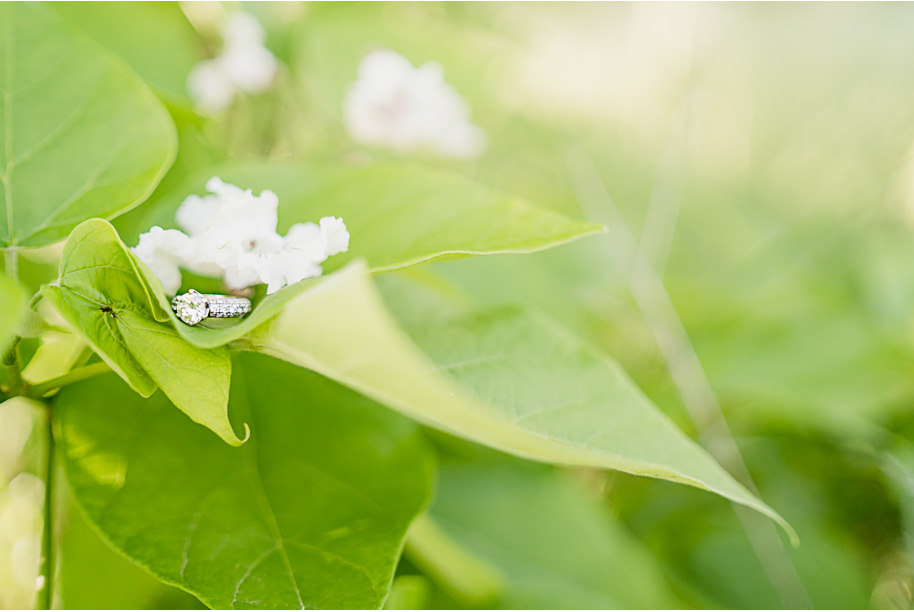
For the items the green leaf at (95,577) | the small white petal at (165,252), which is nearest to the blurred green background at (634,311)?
the green leaf at (95,577)

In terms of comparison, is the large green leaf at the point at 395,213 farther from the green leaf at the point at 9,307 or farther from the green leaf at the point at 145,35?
→ the green leaf at the point at 145,35

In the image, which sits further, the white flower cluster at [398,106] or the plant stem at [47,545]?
the white flower cluster at [398,106]

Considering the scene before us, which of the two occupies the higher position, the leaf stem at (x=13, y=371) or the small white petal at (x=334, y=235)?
the small white petal at (x=334, y=235)

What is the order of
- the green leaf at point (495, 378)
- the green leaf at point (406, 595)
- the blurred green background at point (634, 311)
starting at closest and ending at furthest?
the green leaf at point (495, 378), the green leaf at point (406, 595), the blurred green background at point (634, 311)

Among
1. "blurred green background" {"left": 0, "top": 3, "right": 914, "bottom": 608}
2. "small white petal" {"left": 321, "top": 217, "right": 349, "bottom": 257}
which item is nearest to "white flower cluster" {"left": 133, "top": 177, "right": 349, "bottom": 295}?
"small white petal" {"left": 321, "top": 217, "right": 349, "bottom": 257}

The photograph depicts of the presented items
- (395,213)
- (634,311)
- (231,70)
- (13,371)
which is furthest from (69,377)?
(634,311)

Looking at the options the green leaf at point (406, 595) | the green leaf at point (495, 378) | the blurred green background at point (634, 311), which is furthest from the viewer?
the blurred green background at point (634, 311)
